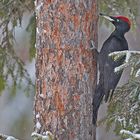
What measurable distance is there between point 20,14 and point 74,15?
0.71 meters

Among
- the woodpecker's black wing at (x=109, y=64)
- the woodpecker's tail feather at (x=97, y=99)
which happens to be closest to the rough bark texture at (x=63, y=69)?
the woodpecker's tail feather at (x=97, y=99)

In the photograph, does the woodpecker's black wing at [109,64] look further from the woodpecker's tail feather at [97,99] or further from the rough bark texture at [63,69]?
the rough bark texture at [63,69]

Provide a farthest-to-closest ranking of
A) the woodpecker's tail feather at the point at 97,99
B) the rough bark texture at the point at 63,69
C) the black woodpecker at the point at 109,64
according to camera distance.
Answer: the black woodpecker at the point at 109,64 < the woodpecker's tail feather at the point at 97,99 < the rough bark texture at the point at 63,69

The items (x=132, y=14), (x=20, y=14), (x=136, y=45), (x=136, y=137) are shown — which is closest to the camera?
(x=136, y=137)

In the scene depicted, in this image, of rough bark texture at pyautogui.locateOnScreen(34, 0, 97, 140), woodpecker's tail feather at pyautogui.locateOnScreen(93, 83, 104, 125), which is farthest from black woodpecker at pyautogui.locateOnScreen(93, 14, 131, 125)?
rough bark texture at pyautogui.locateOnScreen(34, 0, 97, 140)

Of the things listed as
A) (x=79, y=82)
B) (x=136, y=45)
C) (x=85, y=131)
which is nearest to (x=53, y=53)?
(x=79, y=82)

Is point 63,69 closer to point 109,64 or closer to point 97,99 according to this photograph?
point 97,99

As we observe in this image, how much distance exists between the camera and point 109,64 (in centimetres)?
461

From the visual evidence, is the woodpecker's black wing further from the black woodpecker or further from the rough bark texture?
the rough bark texture

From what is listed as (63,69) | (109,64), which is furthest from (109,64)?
(63,69)

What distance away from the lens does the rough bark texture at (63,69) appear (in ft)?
13.0

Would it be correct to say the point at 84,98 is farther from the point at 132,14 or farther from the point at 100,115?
the point at 100,115

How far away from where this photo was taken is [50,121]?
3.96 m

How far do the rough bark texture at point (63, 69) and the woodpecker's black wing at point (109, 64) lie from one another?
0.42 m
